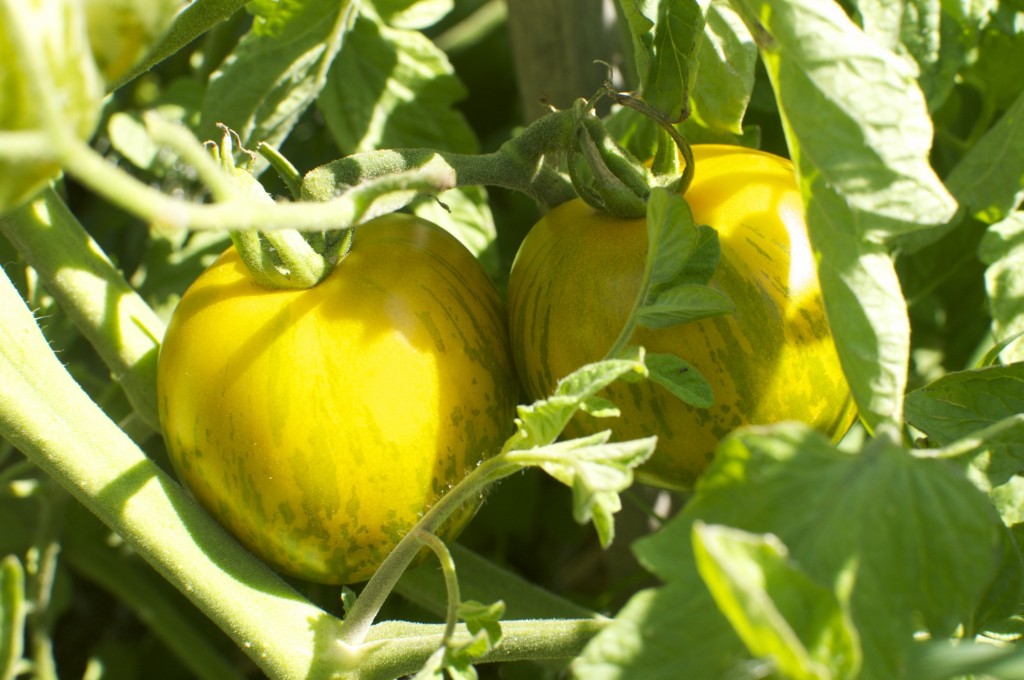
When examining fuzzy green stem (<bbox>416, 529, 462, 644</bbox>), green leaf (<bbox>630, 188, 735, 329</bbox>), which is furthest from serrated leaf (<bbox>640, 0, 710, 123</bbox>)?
fuzzy green stem (<bbox>416, 529, 462, 644</bbox>)

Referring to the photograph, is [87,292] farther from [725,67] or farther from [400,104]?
[725,67]

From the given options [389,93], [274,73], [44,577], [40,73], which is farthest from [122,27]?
[44,577]

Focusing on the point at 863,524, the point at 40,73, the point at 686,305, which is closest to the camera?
the point at 40,73

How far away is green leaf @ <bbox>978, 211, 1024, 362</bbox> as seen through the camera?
2.52 ft

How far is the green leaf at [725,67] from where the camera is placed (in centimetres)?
72

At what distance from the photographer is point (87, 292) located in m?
0.78

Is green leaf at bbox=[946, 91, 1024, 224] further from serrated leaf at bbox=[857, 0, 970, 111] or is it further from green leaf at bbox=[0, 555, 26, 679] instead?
green leaf at bbox=[0, 555, 26, 679]

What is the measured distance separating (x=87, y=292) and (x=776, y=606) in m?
0.58

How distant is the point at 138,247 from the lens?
1.33m

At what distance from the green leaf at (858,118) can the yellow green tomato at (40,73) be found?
0.35m

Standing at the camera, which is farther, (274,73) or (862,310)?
(274,73)

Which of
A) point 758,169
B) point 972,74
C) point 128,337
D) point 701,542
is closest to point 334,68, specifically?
point 128,337

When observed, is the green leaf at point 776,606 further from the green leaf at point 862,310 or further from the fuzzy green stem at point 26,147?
the fuzzy green stem at point 26,147

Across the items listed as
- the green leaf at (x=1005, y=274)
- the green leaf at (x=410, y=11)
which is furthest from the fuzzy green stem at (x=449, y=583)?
the green leaf at (x=410, y=11)
